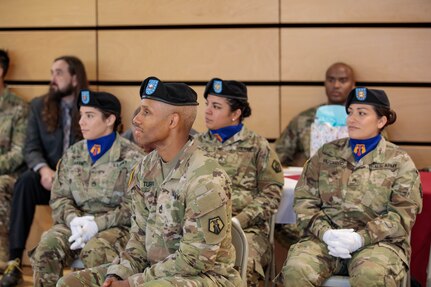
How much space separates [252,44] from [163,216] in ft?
11.3

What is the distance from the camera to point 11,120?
6430 millimetres

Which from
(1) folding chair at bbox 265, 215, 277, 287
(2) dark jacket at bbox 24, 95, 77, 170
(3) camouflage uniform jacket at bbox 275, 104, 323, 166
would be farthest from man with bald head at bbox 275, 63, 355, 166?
(2) dark jacket at bbox 24, 95, 77, 170

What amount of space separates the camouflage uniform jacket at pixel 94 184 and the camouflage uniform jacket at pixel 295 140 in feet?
5.44

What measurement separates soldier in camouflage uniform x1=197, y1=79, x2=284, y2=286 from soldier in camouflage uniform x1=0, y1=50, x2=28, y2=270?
6.11ft

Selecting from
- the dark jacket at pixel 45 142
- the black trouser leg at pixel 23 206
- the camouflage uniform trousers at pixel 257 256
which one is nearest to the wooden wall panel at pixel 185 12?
the dark jacket at pixel 45 142

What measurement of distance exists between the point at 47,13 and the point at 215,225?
4280 mm

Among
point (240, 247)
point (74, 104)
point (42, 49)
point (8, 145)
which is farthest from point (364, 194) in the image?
point (42, 49)

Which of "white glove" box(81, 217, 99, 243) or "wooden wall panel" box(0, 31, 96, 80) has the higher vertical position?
"wooden wall panel" box(0, 31, 96, 80)

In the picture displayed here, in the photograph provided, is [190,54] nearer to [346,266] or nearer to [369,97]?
[369,97]

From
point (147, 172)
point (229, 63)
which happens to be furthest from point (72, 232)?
point (229, 63)

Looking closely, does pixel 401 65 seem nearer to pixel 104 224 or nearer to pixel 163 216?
pixel 104 224

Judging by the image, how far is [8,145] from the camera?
20.9ft

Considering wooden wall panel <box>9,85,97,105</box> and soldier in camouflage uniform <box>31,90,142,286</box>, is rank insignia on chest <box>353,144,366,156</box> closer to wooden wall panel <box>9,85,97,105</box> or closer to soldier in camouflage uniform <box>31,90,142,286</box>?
soldier in camouflage uniform <box>31,90,142,286</box>

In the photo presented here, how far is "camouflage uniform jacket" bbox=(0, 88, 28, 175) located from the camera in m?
6.25
